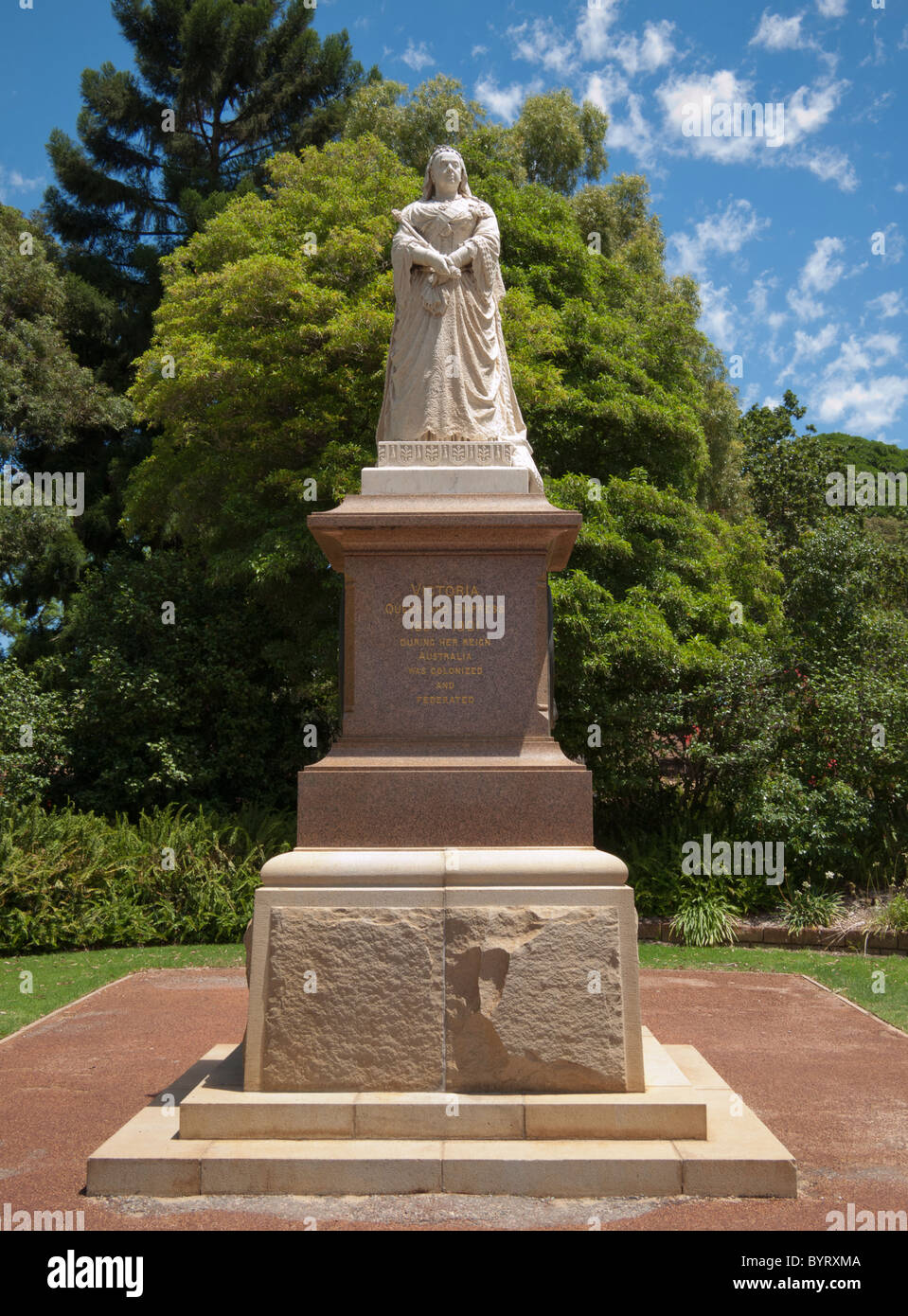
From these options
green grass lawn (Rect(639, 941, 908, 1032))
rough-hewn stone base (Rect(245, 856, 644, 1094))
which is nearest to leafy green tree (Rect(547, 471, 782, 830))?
green grass lawn (Rect(639, 941, 908, 1032))

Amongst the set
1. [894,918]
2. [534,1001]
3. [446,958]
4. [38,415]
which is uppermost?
[38,415]

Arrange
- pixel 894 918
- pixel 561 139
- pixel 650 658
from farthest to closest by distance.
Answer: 1. pixel 561 139
2. pixel 650 658
3. pixel 894 918

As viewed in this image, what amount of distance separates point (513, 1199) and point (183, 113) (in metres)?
28.7

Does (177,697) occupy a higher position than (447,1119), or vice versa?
(177,697)

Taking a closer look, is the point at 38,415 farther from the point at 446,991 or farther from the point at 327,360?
the point at 446,991

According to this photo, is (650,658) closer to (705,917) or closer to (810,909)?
(705,917)

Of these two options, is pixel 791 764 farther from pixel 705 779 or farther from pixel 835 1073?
pixel 835 1073

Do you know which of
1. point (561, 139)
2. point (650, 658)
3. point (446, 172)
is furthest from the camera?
point (561, 139)

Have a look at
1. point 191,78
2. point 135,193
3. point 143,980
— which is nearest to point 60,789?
point 143,980

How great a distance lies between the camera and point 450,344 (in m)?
7.15

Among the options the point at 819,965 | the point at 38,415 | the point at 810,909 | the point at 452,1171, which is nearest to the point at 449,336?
the point at 452,1171

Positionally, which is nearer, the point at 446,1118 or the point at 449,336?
the point at 446,1118

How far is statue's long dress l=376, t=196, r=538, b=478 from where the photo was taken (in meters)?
7.09

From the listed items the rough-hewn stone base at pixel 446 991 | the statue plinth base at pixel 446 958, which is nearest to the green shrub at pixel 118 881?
the statue plinth base at pixel 446 958
